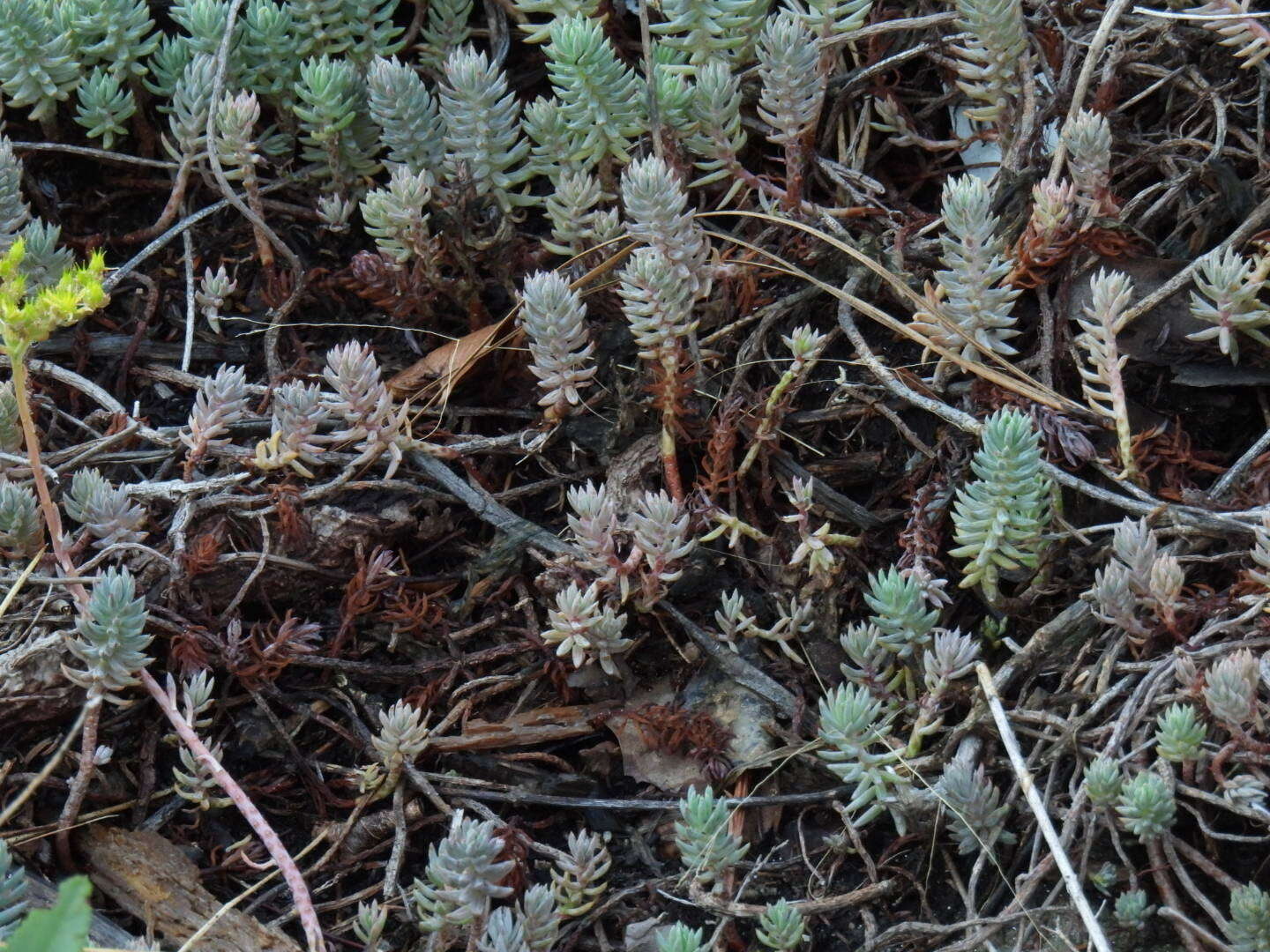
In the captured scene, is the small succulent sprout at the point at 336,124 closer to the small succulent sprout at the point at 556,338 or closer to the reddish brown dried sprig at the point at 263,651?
the small succulent sprout at the point at 556,338

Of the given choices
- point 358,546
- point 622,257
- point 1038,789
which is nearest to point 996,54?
point 622,257

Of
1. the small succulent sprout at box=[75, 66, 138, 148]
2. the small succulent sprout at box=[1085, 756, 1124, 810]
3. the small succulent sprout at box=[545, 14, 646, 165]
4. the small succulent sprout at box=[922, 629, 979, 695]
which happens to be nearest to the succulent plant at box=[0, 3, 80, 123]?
the small succulent sprout at box=[75, 66, 138, 148]

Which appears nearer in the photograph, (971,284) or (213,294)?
(971,284)

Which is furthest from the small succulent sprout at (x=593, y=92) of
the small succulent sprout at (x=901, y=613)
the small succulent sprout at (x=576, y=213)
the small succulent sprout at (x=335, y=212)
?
the small succulent sprout at (x=901, y=613)

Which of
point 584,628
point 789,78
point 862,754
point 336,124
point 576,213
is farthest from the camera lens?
point 336,124

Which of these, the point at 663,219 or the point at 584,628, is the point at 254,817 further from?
the point at 663,219

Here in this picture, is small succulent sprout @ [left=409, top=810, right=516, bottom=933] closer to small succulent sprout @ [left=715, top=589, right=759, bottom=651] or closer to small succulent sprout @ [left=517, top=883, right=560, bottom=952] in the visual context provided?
small succulent sprout @ [left=517, top=883, right=560, bottom=952]

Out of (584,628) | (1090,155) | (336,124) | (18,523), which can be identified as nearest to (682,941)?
(584,628)
